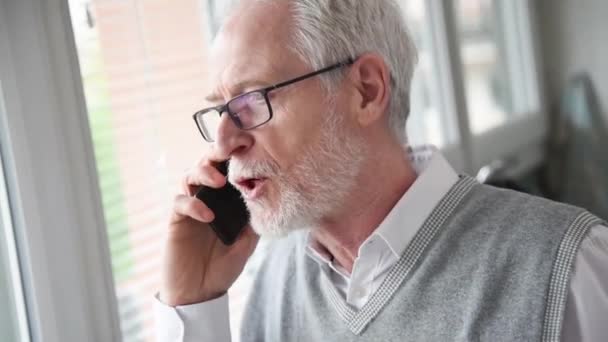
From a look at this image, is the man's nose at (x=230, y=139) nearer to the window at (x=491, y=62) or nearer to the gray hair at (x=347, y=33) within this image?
the gray hair at (x=347, y=33)

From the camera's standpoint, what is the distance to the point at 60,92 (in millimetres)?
1306

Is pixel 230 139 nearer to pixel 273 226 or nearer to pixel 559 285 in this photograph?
pixel 273 226

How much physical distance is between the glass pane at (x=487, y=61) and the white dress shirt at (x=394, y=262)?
146 cm

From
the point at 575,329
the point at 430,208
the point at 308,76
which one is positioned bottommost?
the point at 575,329

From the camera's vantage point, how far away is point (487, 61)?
300 cm

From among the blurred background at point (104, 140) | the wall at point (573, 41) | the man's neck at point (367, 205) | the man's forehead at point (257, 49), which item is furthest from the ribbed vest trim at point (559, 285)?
the wall at point (573, 41)

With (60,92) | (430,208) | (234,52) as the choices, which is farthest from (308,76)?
(60,92)

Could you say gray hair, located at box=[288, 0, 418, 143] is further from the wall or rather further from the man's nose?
the wall

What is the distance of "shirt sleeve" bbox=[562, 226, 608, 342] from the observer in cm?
112

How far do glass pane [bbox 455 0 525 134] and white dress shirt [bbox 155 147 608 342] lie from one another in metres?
1.46

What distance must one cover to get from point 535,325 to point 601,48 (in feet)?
7.92

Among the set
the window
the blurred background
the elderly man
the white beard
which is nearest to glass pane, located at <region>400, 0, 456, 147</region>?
the window

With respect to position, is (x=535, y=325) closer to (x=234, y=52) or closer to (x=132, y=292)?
(x=234, y=52)

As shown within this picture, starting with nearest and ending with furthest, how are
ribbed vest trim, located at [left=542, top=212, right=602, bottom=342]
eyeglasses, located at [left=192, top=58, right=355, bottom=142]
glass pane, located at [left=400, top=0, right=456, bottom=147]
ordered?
ribbed vest trim, located at [left=542, top=212, right=602, bottom=342] → eyeglasses, located at [left=192, top=58, right=355, bottom=142] → glass pane, located at [left=400, top=0, right=456, bottom=147]
